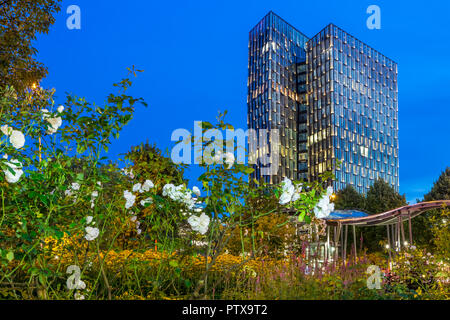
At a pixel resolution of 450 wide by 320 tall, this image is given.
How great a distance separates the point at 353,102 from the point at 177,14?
15039 cm

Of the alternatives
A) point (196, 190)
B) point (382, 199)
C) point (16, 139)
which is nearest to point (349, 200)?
point (382, 199)

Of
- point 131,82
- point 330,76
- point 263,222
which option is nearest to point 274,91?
point 330,76

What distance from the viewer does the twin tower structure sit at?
6944 cm

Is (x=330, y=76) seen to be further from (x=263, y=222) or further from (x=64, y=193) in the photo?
(x=64, y=193)

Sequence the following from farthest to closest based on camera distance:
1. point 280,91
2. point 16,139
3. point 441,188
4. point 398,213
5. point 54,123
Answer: point 280,91 → point 441,188 → point 398,213 → point 54,123 → point 16,139

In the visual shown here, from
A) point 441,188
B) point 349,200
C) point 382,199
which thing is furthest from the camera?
point 349,200

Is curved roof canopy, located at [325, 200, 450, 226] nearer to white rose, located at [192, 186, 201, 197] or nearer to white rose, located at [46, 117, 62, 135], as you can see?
white rose, located at [192, 186, 201, 197]

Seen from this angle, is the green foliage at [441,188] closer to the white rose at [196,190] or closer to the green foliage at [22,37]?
the green foliage at [22,37]

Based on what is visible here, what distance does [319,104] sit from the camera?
7106cm

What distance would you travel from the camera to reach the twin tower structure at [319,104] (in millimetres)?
69438

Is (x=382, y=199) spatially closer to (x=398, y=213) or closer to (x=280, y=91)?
(x=398, y=213)

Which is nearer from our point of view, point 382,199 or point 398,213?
point 398,213

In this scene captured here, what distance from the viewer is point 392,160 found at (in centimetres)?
7756

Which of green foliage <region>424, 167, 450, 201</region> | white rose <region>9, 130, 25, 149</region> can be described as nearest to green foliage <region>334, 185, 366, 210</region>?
green foliage <region>424, 167, 450, 201</region>
